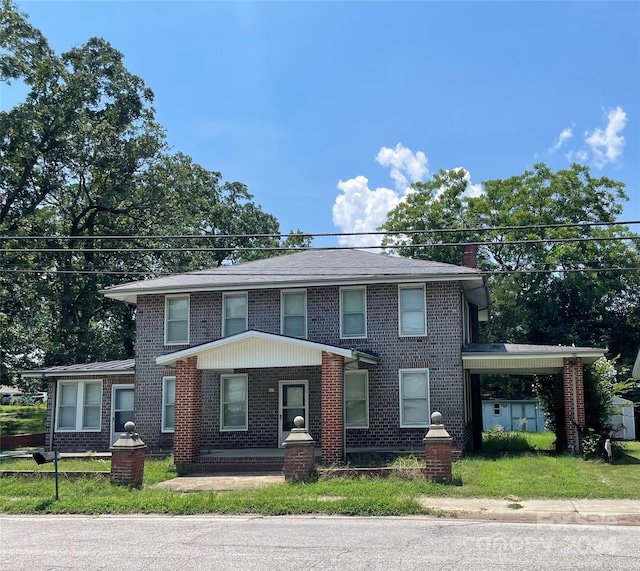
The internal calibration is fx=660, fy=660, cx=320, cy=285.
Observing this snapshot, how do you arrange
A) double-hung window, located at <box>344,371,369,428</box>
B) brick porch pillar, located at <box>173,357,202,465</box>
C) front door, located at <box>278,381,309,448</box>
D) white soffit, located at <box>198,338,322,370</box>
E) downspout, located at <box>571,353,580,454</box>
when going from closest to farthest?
1. white soffit, located at <box>198,338,322,370</box>
2. brick porch pillar, located at <box>173,357,202,465</box>
3. downspout, located at <box>571,353,580,454</box>
4. double-hung window, located at <box>344,371,369,428</box>
5. front door, located at <box>278,381,309,448</box>

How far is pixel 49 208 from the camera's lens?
35.3 meters

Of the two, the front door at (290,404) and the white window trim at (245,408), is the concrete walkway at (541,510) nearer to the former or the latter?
the front door at (290,404)

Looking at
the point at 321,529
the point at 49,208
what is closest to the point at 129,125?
the point at 49,208

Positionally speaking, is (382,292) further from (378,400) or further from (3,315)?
(3,315)

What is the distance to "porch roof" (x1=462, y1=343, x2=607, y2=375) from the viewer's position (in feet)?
60.3

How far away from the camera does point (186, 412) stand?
17469 millimetres

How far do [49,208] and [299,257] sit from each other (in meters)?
18.2

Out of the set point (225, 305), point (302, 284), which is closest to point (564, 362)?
point (302, 284)

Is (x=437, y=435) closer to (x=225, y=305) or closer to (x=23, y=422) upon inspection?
(x=225, y=305)

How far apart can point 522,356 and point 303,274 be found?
7.00 m

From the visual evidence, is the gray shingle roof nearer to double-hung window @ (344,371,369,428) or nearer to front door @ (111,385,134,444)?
double-hung window @ (344,371,369,428)

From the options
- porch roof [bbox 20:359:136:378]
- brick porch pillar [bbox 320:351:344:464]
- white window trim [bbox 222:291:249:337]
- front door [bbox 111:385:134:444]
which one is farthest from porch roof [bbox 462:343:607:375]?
front door [bbox 111:385:134:444]

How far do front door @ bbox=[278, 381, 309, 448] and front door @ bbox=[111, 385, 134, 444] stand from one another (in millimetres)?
5741

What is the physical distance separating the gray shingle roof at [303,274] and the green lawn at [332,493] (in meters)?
6.15
